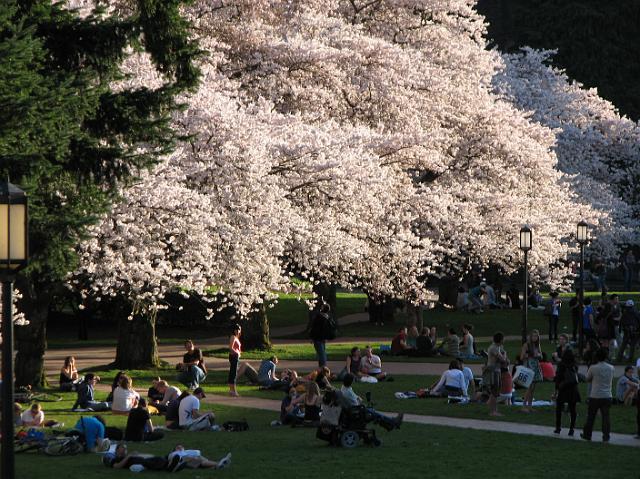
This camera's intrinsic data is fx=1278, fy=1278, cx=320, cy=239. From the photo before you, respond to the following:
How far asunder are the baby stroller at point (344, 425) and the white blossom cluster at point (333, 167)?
25.9 ft

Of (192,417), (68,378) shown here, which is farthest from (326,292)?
(192,417)

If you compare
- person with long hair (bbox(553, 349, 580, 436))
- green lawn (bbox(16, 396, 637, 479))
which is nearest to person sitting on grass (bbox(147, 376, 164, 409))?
green lawn (bbox(16, 396, 637, 479))

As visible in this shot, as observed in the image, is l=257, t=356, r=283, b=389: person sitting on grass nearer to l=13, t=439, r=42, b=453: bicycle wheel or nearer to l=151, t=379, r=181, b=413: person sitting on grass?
l=151, t=379, r=181, b=413: person sitting on grass

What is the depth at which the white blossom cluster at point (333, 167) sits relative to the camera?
2894 centimetres

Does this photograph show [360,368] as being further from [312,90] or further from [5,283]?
[5,283]

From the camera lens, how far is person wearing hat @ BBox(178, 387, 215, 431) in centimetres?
2312

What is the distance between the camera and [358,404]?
2055 centimetres

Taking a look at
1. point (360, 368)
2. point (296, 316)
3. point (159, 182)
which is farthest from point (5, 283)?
point (296, 316)

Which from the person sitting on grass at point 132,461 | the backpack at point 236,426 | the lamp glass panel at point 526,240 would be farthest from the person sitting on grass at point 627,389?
the person sitting on grass at point 132,461

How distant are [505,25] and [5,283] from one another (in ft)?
227

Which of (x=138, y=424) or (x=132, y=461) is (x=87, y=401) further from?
(x=132, y=461)

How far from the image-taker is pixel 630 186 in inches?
2464

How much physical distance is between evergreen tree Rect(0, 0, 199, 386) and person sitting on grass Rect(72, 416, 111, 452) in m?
2.59

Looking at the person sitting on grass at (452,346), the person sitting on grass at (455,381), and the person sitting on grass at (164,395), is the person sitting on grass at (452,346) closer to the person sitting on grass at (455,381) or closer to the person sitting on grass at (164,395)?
the person sitting on grass at (455,381)
